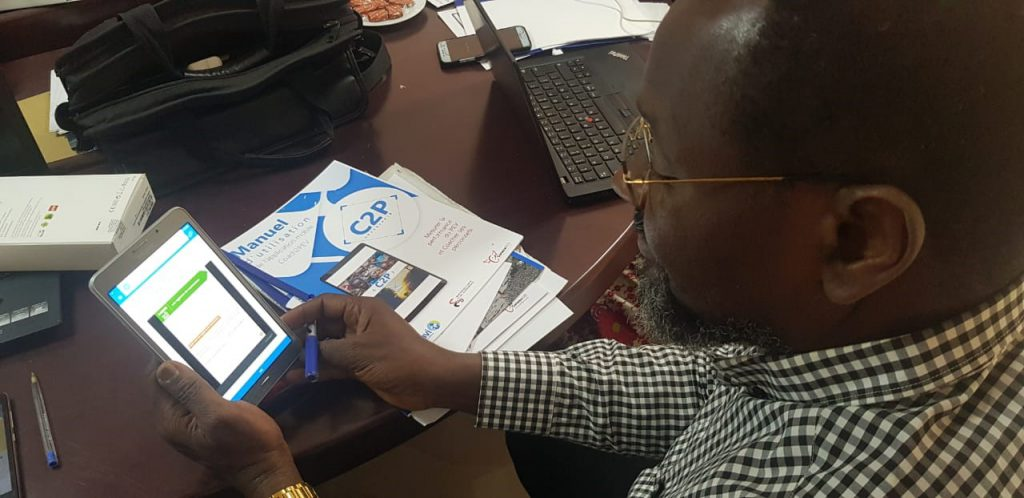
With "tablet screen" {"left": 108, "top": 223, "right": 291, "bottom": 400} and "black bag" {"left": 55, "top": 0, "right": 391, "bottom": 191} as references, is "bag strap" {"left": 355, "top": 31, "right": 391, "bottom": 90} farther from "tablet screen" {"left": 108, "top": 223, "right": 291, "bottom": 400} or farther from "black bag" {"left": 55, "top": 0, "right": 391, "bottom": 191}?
"tablet screen" {"left": 108, "top": 223, "right": 291, "bottom": 400}

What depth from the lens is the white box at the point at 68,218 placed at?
87cm

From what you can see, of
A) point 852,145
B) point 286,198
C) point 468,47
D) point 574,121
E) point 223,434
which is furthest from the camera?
point 468,47

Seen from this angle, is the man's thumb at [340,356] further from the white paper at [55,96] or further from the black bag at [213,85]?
the white paper at [55,96]

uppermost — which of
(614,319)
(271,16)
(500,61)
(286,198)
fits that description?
(271,16)

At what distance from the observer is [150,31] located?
1.00 metres

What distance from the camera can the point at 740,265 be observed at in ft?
2.19

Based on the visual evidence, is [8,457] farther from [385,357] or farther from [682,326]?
[682,326]

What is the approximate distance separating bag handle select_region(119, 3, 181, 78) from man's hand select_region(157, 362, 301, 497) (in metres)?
0.52

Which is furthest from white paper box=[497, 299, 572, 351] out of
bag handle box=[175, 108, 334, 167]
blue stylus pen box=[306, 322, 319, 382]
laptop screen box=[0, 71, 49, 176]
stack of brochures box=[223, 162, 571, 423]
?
laptop screen box=[0, 71, 49, 176]

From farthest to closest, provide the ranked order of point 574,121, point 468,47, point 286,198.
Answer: point 468,47, point 574,121, point 286,198

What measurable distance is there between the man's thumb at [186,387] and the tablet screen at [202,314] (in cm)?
3

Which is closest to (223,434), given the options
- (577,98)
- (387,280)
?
(387,280)

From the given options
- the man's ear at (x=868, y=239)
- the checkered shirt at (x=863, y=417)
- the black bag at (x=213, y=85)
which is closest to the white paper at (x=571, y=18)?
the black bag at (x=213, y=85)

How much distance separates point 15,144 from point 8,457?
0.47m
